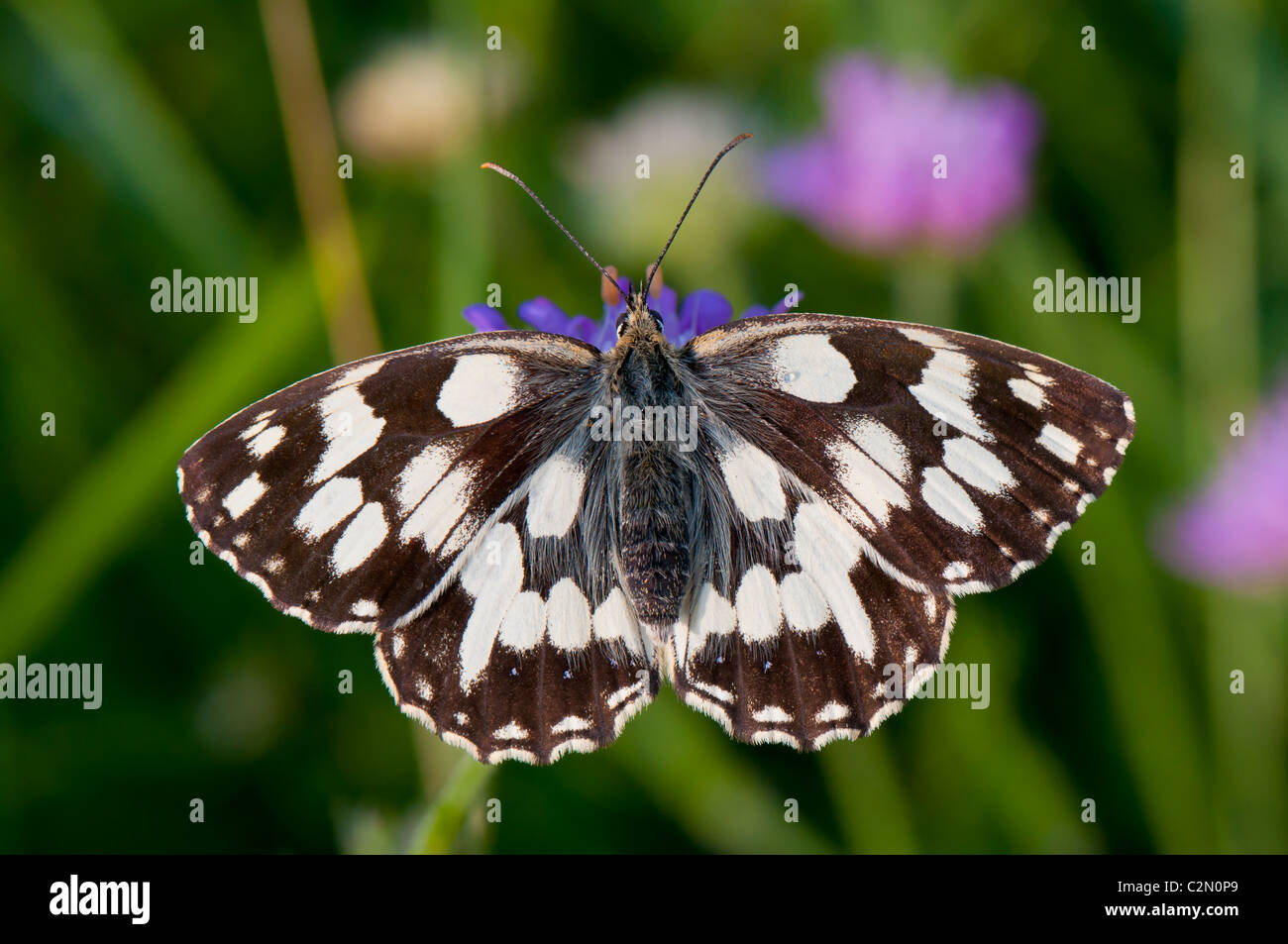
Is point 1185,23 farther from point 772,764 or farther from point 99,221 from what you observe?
point 99,221

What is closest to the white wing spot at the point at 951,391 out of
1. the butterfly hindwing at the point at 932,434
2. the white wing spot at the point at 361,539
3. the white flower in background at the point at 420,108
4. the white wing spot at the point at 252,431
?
the butterfly hindwing at the point at 932,434

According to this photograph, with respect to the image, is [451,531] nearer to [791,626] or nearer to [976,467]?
[791,626]

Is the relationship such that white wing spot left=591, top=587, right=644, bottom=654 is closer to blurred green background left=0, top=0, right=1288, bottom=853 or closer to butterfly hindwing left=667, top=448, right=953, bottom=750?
butterfly hindwing left=667, top=448, right=953, bottom=750

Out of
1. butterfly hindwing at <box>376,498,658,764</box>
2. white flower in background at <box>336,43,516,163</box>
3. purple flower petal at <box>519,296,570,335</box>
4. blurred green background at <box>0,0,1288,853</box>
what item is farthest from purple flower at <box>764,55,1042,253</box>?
butterfly hindwing at <box>376,498,658,764</box>

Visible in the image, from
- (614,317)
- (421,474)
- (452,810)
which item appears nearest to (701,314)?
(614,317)

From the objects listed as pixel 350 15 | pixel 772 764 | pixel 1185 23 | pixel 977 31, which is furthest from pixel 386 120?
pixel 1185 23

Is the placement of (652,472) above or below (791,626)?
above

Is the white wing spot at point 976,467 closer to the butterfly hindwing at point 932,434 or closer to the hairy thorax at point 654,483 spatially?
the butterfly hindwing at point 932,434
